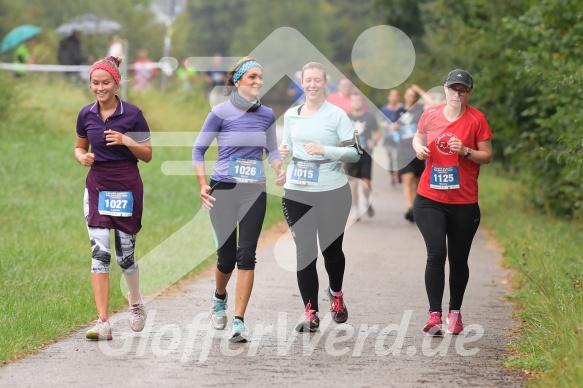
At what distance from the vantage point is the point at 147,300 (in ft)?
32.4

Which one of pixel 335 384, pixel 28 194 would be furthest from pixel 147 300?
pixel 28 194

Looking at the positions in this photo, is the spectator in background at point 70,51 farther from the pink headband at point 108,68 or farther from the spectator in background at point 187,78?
the pink headband at point 108,68

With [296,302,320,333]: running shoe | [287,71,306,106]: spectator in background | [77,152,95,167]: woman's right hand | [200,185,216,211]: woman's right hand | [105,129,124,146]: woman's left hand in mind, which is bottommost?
[296,302,320,333]: running shoe

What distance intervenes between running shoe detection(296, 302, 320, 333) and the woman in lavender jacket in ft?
1.77

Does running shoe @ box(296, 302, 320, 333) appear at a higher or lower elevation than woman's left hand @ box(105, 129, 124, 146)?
lower

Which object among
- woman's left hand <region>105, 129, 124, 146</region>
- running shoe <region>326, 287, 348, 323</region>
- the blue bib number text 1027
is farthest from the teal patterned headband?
running shoe <region>326, 287, 348, 323</region>

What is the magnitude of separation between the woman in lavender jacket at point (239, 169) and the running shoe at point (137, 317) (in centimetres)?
68

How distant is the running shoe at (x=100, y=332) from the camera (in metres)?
7.83

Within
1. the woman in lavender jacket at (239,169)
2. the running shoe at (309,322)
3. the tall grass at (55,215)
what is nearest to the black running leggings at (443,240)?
the running shoe at (309,322)

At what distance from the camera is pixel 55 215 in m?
14.7

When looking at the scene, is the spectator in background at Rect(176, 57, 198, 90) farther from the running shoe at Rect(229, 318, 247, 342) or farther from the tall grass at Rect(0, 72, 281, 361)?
the running shoe at Rect(229, 318, 247, 342)

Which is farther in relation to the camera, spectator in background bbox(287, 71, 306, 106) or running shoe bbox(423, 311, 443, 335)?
spectator in background bbox(287, 71, 306, 106)

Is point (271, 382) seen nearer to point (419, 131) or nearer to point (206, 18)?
point (419, 131)

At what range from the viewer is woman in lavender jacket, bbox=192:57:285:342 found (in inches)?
321
